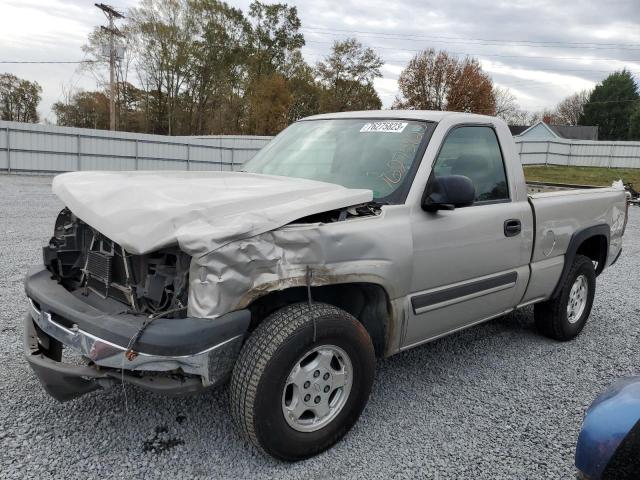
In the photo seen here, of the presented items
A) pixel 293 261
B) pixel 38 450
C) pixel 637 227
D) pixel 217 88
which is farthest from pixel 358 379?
pixel 217 88

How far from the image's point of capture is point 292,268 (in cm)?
248

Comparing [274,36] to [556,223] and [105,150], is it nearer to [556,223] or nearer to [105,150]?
[105,150]

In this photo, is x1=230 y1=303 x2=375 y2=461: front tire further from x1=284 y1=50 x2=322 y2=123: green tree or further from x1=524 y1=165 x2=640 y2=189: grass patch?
x1=284 y1=50 x2=322 y2=123: green tree

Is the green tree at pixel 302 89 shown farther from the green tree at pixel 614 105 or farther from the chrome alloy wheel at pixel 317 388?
the chrome alloy wheel at pixel 317 388

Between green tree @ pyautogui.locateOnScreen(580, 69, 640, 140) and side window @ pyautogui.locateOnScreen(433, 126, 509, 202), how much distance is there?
6393 centimetres

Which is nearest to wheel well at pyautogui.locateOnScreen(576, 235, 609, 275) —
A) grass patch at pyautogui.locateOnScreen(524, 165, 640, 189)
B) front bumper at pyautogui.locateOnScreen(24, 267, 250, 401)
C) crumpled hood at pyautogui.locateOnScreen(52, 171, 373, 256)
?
crumpled hood at pyautogui.locateOnScreen(52, 171, 373, 256)

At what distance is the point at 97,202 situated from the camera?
9.07ft

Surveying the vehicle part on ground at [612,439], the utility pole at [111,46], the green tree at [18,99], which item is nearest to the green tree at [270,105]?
the utility pole at [111,46]

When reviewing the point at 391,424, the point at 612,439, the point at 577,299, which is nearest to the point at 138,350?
the point at 391,424

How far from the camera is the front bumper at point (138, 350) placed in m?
2.27

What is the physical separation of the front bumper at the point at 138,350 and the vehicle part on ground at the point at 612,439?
1422mm

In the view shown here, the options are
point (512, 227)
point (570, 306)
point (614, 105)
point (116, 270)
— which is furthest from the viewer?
point (614, 105)

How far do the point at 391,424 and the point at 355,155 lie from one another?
1.72m

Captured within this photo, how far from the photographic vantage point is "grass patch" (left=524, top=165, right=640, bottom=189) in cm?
2731
